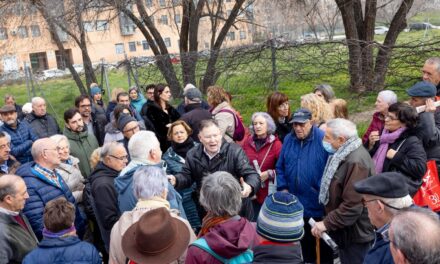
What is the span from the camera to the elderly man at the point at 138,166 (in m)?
3.21

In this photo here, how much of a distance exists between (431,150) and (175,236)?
106 inches

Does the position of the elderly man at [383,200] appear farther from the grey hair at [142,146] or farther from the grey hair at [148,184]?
the grey hair at [142,146]

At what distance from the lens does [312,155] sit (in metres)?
3.76

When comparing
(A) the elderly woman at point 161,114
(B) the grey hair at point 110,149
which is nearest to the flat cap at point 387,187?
(B) the grey hair at point 110,149

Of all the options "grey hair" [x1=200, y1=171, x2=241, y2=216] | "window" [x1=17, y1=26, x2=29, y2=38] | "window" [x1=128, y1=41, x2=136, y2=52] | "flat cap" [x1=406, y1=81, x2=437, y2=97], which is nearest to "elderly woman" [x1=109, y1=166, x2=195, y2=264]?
"grey hair" [x1=200, y1=171, x2=241, y2=216]

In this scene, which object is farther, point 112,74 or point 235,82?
point 112,74

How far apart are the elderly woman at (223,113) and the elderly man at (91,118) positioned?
1880 millimetres

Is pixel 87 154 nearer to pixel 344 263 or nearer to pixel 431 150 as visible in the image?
pixel 344 263

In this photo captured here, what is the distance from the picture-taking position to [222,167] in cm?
378

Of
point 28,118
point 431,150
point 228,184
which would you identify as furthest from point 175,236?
point 28,118

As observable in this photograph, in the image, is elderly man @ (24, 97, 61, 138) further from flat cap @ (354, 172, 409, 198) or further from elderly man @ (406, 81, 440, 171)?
flat cap @ (354, 172, 409, 198)

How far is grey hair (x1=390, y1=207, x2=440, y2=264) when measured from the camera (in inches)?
71.8

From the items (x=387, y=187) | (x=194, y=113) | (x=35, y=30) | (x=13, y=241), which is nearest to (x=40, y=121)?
(x=194, y=113)

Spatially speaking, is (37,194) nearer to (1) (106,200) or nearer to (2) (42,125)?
(1) (106,200)
